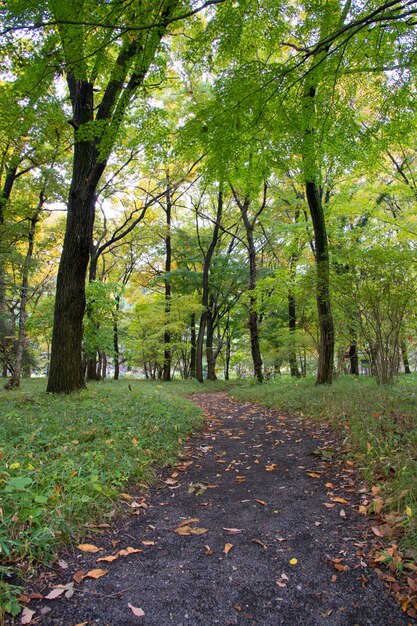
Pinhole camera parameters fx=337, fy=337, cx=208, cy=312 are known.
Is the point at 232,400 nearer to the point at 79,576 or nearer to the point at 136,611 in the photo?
the point at 79,576

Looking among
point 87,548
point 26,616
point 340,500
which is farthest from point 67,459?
point 340,500

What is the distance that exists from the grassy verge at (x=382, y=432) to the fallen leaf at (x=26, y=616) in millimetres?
2312

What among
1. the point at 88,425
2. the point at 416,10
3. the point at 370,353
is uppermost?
the point at 416,10

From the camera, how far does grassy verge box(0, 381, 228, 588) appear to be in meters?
2.29

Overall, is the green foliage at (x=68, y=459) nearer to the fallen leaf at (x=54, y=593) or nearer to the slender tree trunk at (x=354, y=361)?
the fallen leaf at (x=54, y=593)

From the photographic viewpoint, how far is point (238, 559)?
2.37 meters

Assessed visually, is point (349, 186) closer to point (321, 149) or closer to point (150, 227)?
point (321, 149)

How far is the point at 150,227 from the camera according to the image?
17.5 m

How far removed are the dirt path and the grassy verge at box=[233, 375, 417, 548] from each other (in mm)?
300

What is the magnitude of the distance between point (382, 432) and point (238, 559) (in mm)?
2746

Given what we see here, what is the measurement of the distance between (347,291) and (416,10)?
509 centimetres

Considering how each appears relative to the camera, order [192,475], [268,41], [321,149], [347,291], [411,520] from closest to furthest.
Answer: [411,520], [192,475], [268,41], [321,149], [347,291]

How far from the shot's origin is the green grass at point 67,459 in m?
2.30

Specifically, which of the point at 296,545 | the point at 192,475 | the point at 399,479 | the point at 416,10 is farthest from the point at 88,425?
the point at 416,10
